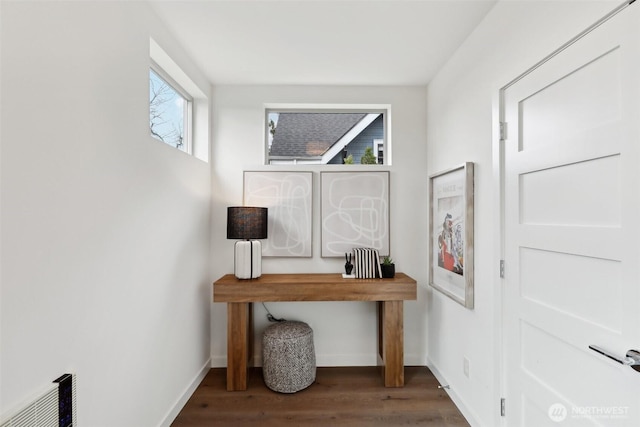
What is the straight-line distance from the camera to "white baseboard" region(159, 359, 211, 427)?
81.0 inches

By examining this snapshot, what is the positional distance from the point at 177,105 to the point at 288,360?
218cm

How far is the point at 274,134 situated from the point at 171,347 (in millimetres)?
2004

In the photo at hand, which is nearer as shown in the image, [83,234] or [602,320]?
[602,320]

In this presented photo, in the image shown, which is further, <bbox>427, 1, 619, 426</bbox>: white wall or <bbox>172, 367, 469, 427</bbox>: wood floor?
<bbox>172, 367, 469, 427</bbox>: wood floor

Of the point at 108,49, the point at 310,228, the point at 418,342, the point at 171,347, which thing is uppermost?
the point at 108,49

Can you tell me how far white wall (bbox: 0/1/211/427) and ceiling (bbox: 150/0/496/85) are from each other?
0.29m

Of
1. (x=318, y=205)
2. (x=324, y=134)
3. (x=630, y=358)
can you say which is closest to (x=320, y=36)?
(x=324, y=134)

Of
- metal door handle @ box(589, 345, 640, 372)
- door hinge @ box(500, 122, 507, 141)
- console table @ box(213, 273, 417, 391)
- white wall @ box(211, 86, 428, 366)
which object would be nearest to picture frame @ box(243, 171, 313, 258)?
white wall @ box(211, 86, 428, 366)

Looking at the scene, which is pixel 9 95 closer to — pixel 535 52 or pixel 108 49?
pixel 108 49

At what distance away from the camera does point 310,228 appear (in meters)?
2.94

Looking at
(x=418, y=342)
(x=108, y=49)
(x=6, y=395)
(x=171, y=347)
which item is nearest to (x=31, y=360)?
(x=6, y=395)

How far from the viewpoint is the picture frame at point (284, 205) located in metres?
2.93

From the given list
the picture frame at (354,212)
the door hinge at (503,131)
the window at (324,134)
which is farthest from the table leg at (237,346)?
the door hinge at (503,131)

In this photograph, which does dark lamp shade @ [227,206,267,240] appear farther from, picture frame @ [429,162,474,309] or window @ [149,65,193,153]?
picture frame @ [429,162,474,309]
